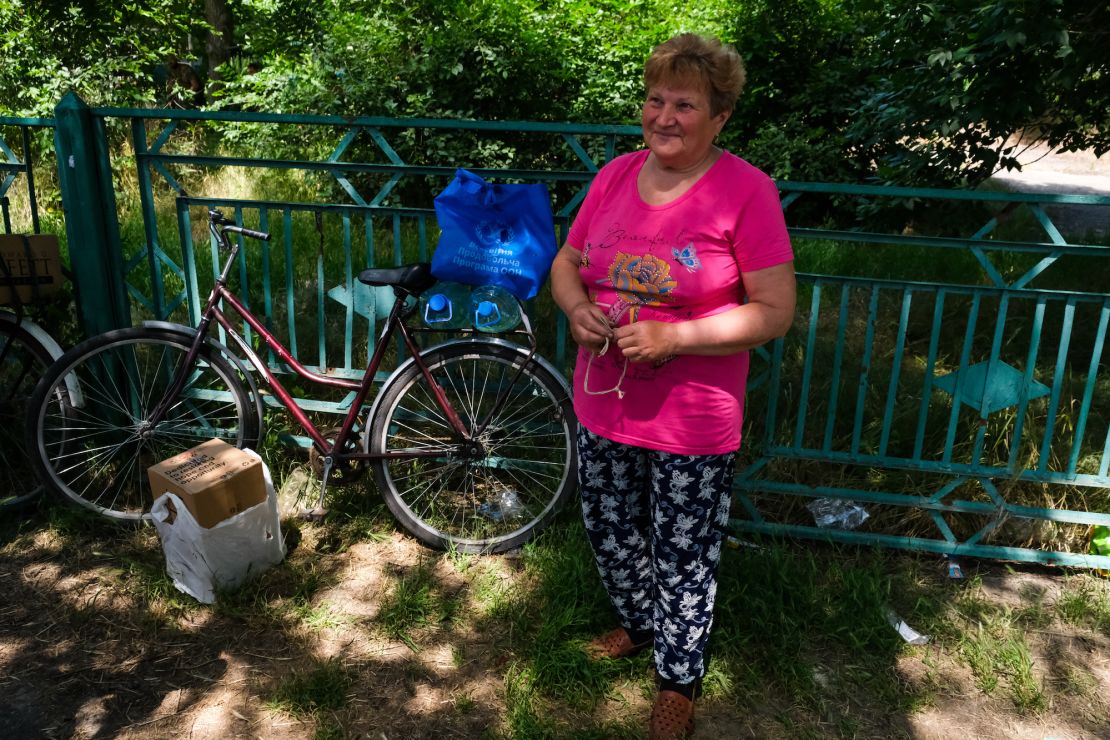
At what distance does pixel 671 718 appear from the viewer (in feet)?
9.14

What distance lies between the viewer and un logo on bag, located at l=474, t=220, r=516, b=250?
11.1 feet

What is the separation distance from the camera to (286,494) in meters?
3.99

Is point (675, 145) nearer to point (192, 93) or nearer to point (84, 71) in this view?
point (84, 71)

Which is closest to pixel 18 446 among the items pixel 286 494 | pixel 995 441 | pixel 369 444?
pixel 286 494

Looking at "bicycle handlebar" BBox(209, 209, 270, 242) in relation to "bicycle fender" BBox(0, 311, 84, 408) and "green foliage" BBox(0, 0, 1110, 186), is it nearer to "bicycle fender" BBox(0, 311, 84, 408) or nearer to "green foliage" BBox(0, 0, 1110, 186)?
"bicycle fender" BBox(0, 311, 84, 408)

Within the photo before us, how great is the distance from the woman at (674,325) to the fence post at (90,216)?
2.32 metres

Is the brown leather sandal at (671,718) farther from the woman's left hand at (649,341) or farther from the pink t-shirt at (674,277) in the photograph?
the woman's left hand at (649,341)

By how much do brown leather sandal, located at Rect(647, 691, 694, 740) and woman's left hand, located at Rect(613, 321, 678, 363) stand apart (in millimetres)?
1168

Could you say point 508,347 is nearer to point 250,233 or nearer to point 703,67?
point 250,233

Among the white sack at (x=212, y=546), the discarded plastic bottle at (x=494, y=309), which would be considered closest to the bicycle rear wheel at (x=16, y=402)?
the white sack at (x=212, y=546)

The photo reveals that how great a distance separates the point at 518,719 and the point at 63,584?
77.0 inches

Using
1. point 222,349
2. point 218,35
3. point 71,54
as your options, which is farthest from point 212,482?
point 218,35

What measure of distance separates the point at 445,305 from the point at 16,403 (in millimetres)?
2167

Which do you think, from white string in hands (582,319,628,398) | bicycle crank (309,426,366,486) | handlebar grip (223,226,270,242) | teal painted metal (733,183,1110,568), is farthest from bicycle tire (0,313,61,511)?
teal painted metal (733,183,1110,568)
